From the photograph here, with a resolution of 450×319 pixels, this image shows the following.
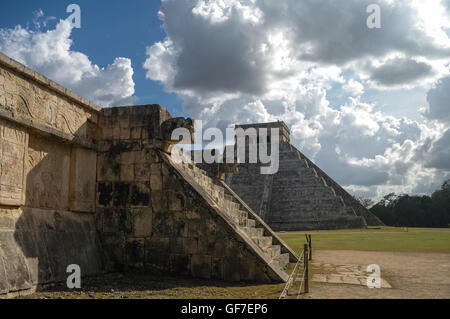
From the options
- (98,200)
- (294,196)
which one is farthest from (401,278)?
(294,196)

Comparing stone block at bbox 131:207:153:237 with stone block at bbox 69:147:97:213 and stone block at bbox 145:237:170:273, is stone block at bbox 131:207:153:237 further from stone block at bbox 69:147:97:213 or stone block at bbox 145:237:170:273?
stone block at bbox 69:147:97:213

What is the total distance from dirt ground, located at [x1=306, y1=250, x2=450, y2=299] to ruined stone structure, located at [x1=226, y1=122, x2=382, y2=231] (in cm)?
2477

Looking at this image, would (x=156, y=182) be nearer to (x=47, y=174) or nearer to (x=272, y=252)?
(x=47, y=174)

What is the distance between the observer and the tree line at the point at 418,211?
44.7m

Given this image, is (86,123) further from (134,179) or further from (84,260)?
(84,260)

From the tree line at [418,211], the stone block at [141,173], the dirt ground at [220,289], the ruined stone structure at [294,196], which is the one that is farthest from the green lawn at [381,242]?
the tree line at [418,211]

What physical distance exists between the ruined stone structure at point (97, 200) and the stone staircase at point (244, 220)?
24 centimetres

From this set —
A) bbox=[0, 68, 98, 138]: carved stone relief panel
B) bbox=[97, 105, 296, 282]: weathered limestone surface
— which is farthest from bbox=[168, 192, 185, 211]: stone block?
bbox=[0, 68, 98, 138]: carved stone relief panel

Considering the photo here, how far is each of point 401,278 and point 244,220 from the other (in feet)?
11.4

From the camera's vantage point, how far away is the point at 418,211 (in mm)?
46406

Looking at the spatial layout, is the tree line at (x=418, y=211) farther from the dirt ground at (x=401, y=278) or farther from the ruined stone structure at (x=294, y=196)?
the dirt ground at (x=401, y=278)

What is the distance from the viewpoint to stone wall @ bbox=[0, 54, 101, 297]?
4.93 meters
